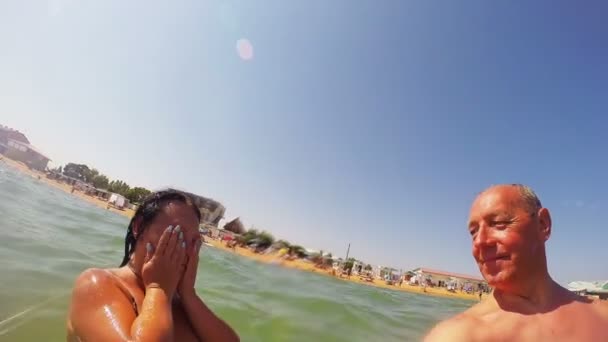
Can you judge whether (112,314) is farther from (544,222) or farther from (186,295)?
(544,222)

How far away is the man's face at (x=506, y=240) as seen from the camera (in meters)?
2.05

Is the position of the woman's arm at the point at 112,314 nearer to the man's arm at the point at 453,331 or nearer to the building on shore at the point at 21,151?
the man's arm at the point at 453,331

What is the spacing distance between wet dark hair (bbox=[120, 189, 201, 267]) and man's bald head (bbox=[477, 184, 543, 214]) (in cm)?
220

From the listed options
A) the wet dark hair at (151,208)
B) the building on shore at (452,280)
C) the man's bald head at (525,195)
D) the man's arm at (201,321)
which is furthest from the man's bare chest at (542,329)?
the building on shore at (452,280)

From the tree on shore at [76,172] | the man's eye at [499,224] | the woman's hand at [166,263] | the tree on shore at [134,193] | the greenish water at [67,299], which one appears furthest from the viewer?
the tree on shore at [76,172]

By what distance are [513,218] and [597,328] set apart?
2.74 feet

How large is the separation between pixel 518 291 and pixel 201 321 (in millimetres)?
2109

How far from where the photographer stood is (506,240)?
207 cm

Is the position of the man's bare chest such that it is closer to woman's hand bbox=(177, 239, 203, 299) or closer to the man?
the man

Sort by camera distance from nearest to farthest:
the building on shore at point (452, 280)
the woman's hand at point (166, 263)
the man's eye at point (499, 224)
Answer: the woman's hand at point (166, 263) < the man's eye at point (499, 224) < the building on shore at point (452, 280)

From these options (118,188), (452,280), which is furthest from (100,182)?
(452,280)

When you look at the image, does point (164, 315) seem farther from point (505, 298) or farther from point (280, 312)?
point (280, 312)

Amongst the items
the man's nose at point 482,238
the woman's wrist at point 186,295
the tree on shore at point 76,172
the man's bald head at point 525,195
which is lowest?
the woman's wrist at point 186,295

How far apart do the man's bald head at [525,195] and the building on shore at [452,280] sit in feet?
190
